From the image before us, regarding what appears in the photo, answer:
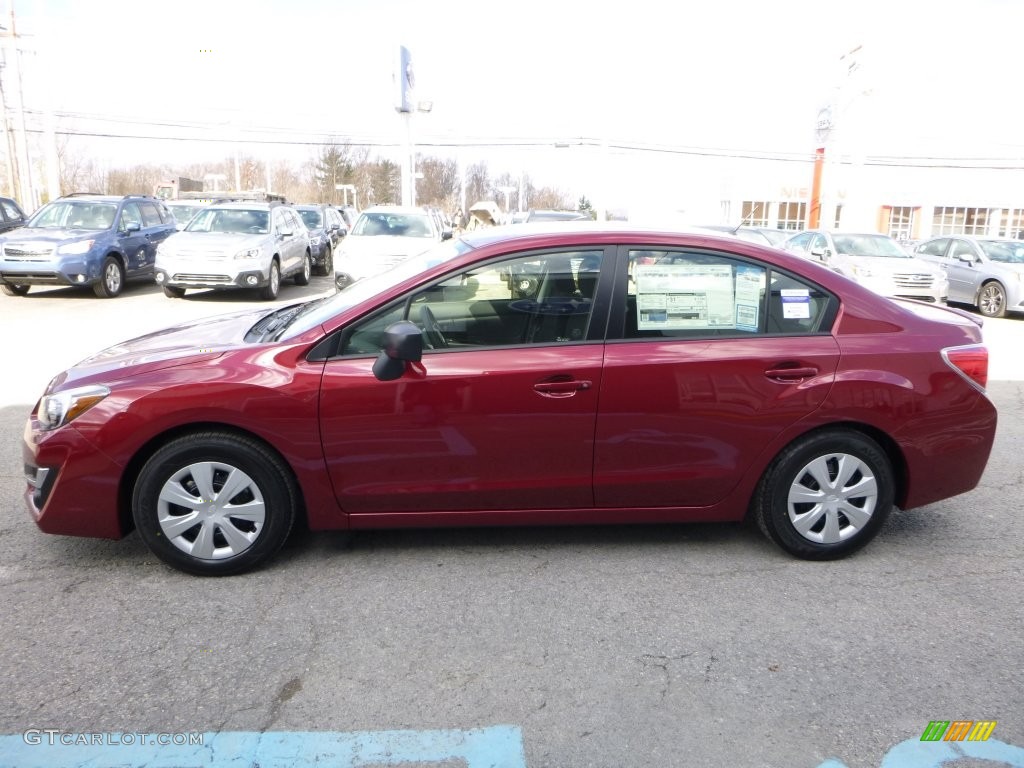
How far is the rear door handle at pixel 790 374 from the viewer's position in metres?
3.95

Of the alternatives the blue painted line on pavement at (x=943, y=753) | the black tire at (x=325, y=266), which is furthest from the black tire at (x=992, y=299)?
the blue painted line on pavement at (x=943, y=753)

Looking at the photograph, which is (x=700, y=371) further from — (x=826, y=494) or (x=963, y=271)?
(x=963, y=271)

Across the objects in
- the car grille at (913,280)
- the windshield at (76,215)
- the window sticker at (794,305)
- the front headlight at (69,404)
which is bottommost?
the car grille at (913,280)

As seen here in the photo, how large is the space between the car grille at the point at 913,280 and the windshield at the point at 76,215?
14.8 meters

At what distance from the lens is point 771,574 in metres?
4.03

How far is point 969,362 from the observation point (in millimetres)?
4141

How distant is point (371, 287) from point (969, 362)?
2995 millimetres

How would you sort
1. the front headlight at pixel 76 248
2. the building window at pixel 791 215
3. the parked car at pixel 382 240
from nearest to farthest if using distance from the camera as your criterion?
1. the parked car at pixel 382 240
2. the front headlight at pixel 76 248
3. the building window at pixel 791 215

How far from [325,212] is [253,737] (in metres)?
27.1

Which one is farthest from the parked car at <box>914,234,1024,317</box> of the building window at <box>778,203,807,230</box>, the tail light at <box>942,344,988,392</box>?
the building window at <box>778,203,807,230</box>

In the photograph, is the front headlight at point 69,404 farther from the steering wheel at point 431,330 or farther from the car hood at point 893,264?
the car hood at point 893,264

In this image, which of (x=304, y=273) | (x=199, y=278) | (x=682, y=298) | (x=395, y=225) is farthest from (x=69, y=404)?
(x=304, y=273)

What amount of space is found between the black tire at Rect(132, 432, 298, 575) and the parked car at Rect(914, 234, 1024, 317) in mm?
15667

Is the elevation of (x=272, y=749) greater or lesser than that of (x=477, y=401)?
lesser
